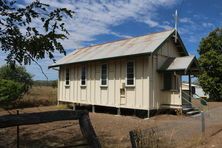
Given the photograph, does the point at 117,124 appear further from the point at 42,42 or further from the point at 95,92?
the point at 42,42

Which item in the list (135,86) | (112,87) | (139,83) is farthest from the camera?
(112,87)

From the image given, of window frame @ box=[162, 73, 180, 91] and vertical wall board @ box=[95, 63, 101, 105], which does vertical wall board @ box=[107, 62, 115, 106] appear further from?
window frame @ box=[162, 73, 180, 91]

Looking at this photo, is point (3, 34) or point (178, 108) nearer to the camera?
point (3, 34)

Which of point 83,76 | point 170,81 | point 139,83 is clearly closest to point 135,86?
point 139,83

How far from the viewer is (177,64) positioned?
63.0 ft

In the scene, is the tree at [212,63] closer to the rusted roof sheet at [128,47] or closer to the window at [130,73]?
the rusted roof sheet at [128,47]

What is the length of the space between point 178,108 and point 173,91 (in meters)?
1.06

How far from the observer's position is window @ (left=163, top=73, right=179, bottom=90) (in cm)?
2005

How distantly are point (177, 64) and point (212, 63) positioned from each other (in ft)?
51.4

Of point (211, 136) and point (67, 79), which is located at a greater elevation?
point (67, 79)

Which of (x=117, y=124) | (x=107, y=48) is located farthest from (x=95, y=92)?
(x=117, y=124)

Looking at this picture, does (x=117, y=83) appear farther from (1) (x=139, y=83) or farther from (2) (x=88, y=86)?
(2) (x=88, y=86)

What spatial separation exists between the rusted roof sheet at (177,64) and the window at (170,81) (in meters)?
0.76

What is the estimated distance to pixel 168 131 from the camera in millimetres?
12820
